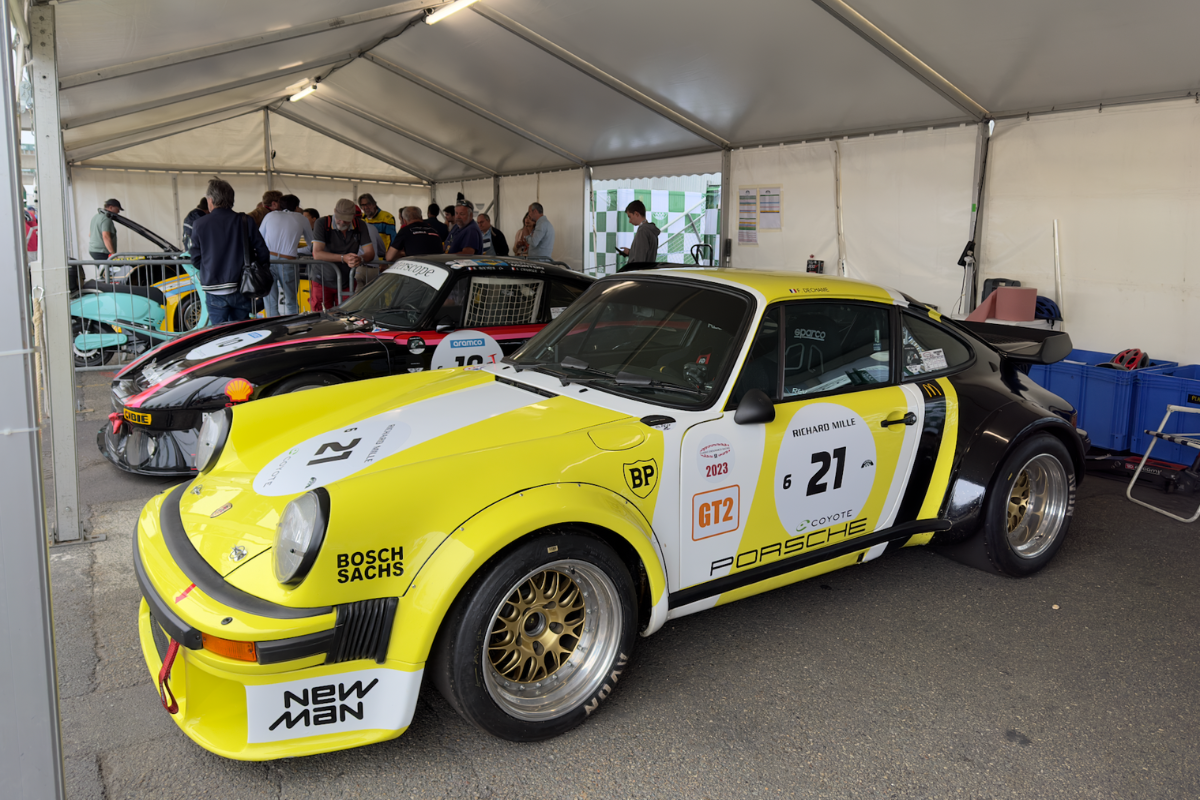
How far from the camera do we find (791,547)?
3041mm

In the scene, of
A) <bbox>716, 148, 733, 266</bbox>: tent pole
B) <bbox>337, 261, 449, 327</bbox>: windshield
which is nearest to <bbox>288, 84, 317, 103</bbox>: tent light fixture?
<bbox>716, 148, 733, 266</bbox>: tent pole

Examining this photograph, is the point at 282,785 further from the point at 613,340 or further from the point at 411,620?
the point at 613,340

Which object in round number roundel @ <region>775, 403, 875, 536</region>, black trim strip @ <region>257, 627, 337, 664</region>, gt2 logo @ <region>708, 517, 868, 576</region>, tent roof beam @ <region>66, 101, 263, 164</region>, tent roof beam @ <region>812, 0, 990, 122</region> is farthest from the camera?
tent roof beam @ <region>66, 101, 263, 164</region>

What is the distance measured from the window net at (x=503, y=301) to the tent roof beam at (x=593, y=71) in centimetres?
398

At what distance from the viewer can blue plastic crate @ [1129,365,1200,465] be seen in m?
5.44

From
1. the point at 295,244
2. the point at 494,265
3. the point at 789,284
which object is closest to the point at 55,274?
the point at 494,265

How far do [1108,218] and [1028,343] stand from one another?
2.97 m

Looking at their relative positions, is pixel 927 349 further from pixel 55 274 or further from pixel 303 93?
pixel 303 93

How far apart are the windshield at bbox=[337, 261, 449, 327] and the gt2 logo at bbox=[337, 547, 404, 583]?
3.51 meters

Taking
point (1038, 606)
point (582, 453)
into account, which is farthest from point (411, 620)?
point (1038, 606)

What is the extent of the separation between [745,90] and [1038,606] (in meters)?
6.22

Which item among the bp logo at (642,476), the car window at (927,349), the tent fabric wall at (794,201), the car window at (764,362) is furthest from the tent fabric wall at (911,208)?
the bp logo at (642,476)

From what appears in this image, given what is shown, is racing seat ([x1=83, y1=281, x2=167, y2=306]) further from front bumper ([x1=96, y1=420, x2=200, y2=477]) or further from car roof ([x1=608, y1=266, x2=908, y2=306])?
car roof ([x1=608, y1=266, x2=908, y2=306])

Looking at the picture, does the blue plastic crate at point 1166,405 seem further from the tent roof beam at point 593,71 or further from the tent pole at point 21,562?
the tent pole at point 21,562
